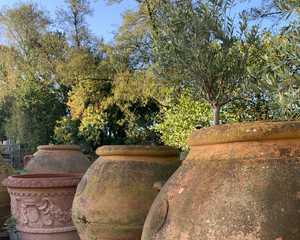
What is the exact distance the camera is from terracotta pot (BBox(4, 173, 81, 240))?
17.8ft

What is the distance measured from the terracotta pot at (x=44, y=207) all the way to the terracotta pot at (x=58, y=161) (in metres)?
1.87

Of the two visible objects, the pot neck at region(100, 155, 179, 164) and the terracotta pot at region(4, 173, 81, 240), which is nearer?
the pot neck at region(100, 155, 179, 164)

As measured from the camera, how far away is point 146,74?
41.1ft

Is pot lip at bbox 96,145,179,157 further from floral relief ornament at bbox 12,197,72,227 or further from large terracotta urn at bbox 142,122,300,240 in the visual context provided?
large terracotta urn at bbox 142,122,300,240

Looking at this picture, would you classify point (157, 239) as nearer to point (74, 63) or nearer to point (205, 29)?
point (205, 29)

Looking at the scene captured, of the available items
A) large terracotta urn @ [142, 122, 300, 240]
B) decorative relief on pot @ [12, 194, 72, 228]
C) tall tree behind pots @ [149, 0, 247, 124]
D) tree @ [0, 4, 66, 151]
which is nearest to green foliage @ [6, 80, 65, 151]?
tree @ [0, 4, 66, 151]

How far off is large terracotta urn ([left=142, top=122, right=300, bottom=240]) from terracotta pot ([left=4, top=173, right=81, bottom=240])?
9.87 ft

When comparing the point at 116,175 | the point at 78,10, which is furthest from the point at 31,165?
the point at 78,10

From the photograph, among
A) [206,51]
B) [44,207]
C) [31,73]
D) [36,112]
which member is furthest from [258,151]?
[31,73]

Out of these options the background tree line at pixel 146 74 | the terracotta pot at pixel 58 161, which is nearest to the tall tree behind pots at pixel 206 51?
the background tree line at pixel 146 74

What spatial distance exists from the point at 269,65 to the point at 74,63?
1441 cm

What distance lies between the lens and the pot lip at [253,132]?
2379 millimetres

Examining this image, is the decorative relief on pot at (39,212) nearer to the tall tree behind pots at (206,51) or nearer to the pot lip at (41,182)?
the pot lip at (41,182)

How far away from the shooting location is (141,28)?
13523mm
